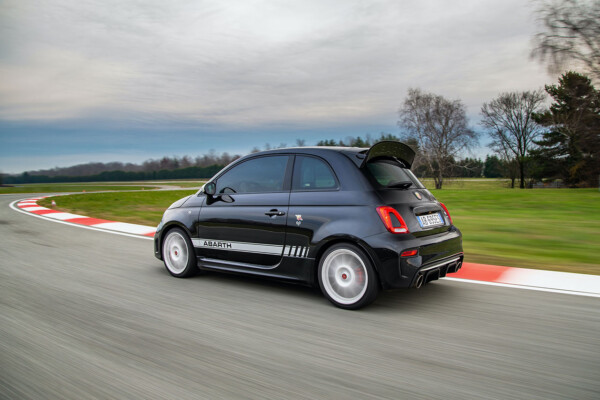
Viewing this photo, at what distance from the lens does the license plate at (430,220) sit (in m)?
4.59

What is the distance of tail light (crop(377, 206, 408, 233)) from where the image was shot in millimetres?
4285

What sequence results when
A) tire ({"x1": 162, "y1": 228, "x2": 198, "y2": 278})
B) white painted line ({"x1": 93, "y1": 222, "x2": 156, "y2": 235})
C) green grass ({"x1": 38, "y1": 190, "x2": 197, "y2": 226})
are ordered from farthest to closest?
green grass ({"x1": 38, "y1": 190, "x2": 197, "y2": 226}), white painted line ({"x1": 93, "y1": 222, "x2": 156, "y2": 235}), tire ({"x1": 162, "y1": 228, "x2": 198, "y2": 278})

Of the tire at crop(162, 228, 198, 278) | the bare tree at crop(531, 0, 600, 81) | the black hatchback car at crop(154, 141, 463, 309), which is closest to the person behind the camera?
the black hatchback car at crop(154, 141, 463, 309)

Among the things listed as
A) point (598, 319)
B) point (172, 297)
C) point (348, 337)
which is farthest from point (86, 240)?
point (598, 319)

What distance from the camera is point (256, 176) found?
5.40 m

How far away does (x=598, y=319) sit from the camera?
4.10 m

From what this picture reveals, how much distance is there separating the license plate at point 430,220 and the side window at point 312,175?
906 millimetres

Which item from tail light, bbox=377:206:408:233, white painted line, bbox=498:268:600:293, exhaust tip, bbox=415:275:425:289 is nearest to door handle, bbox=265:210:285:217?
tail light, bbox=377:206:408:233

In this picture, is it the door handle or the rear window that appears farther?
the door handle

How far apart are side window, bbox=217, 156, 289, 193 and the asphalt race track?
3.74ft

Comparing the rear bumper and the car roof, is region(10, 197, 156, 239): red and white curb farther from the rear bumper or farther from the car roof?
the rear bumper

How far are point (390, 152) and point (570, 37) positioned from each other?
19045mm

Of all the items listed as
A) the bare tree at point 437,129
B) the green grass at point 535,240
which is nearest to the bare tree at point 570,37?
the green grass at point 535,240

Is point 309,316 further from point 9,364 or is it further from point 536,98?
point 536,98
